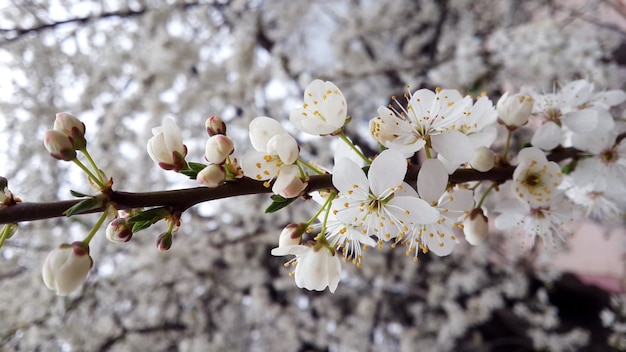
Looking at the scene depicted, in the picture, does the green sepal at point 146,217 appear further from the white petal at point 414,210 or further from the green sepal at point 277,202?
the white petal at point 414,210

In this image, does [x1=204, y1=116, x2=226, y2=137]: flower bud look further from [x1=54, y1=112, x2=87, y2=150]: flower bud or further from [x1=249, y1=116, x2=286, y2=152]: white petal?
[x1=54, y1=112, x2=87, y2=150]: flower bud

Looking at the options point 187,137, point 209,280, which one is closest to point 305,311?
point 209,280

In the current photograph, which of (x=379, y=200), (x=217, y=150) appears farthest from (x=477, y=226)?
(x=217, y=150)

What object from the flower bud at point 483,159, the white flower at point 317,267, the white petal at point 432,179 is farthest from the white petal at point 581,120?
the white flower at point 317,267

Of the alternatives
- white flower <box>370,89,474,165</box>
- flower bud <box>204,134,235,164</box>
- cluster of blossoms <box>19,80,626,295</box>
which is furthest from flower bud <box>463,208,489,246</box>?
flower bud <box>204,134,235,164</box>

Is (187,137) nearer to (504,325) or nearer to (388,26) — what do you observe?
(388,26)

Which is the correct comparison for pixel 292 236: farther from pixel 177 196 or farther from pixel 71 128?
pixel 71 128
